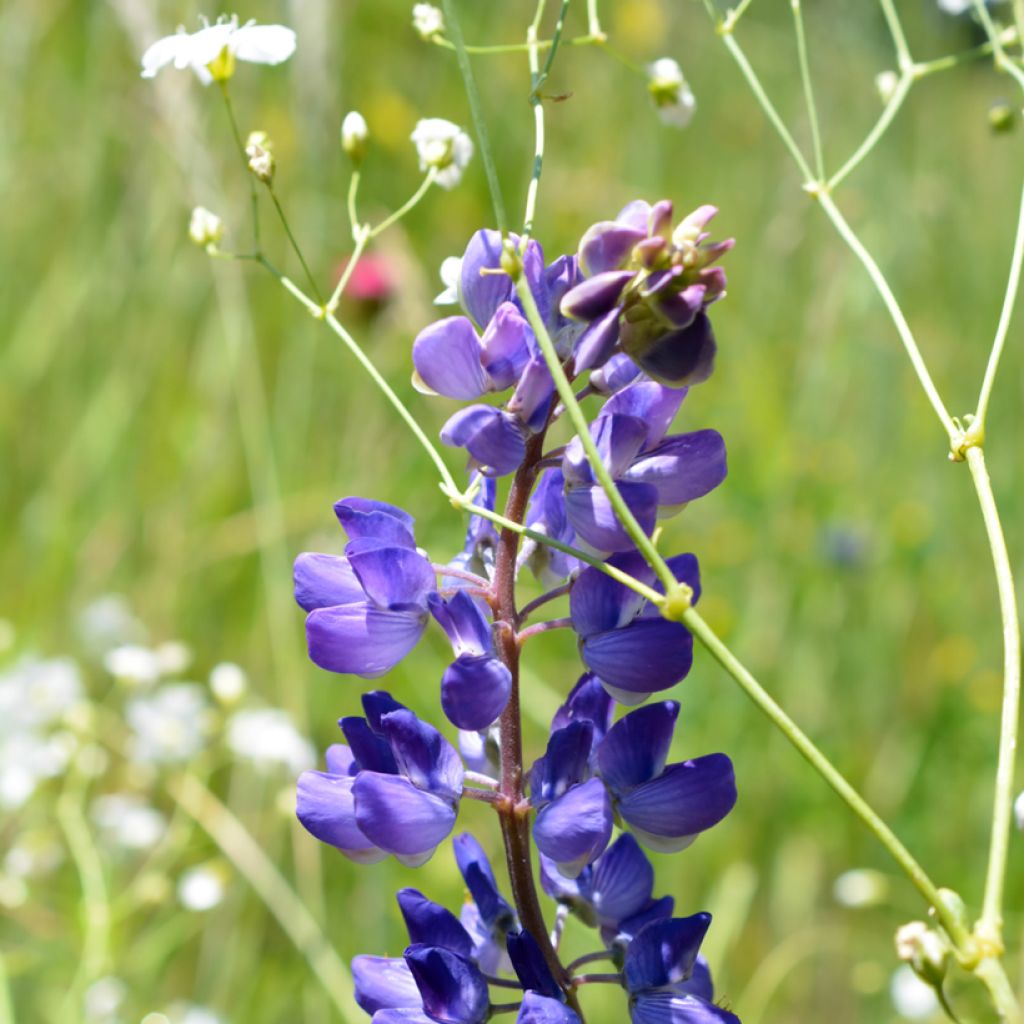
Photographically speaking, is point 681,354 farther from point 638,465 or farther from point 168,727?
point 168,727

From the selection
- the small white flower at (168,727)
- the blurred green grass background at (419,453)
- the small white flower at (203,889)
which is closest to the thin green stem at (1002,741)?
the blurred green grass background at (419,453)

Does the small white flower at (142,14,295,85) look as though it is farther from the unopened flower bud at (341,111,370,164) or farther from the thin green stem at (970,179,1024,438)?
the thin green stem at (970,179,1024,438)

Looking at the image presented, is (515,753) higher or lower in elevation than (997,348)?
lower

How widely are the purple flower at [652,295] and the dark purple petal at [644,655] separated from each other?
15cm

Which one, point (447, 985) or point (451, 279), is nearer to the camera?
point (447, 985)

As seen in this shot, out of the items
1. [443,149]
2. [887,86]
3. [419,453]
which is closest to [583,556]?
[443,149]

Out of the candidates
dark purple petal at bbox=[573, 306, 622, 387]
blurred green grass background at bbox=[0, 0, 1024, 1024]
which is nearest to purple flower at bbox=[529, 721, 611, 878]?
dark purple petal at bbox=[573, 306, 622, 387]

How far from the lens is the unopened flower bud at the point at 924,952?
604mm

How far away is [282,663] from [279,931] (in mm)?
395

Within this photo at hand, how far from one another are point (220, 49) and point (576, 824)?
2.06 ft

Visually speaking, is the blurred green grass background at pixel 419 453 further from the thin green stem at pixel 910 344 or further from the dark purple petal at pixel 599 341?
the dark purple petal at pixel 599 341

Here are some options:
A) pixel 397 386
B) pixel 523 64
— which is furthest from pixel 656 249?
pixel 523 64

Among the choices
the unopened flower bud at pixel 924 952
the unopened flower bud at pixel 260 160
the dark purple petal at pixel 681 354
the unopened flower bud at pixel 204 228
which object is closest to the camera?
the unopened flower bud at pixel 924 952

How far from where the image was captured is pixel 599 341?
0.73 m
